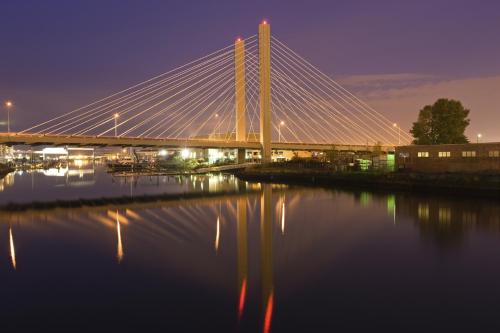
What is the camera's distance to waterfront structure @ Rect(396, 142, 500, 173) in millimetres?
26031

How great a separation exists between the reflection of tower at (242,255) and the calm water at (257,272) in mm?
36

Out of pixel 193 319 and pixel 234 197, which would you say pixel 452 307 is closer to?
pixel 193 319

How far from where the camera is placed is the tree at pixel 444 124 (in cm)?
3719

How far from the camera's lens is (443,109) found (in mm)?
37562

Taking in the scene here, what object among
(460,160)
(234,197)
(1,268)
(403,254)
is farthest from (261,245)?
(460,160)

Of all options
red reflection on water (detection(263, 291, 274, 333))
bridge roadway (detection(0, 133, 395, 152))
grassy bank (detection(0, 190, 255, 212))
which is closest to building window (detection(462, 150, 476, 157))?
grassy bank (detection(0, 190, 255, 212))

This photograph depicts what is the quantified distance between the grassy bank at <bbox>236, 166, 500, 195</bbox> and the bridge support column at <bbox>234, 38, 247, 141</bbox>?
4.25 metres

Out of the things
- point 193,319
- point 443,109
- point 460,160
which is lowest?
point 193,319

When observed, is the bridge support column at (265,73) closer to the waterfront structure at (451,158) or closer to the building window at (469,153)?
the waterfront structure at (451,158)

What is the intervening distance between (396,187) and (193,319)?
20.8m

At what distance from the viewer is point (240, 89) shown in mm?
38156

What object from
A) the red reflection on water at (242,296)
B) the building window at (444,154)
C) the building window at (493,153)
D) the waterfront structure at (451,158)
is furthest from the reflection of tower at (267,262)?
the building window at (493,153)

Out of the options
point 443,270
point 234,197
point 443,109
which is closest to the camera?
point 443,270

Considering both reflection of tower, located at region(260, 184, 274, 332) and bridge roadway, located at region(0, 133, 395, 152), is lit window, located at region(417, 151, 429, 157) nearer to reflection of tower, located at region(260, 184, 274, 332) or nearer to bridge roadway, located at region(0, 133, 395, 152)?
bridge roadway, located at region(0, 133, 395, 152)
